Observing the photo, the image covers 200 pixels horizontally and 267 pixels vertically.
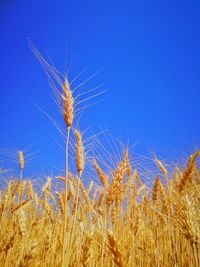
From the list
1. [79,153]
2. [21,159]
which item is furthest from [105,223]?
[21,159]

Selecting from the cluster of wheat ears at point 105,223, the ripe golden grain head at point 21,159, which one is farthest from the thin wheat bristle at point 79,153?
the ripe golden grain head at point 21,159

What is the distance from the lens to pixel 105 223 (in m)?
2.08

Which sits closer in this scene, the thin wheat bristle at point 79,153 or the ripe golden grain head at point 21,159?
the thin wheat bristle at point 79,153

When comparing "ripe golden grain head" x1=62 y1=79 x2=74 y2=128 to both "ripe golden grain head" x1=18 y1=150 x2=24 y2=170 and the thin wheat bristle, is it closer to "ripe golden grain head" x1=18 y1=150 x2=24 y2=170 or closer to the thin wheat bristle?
the thin wheat bristle

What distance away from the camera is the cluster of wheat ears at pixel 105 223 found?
188cm

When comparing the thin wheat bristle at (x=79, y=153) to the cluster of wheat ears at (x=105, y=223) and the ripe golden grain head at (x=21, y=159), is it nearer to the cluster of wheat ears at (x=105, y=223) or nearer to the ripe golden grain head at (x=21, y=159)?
the cluster of wheat ears at (x=105, y=223)

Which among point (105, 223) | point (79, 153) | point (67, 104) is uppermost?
point (67, 104)

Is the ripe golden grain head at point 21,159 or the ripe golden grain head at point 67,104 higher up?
the ripe golden grain head at point 21,159

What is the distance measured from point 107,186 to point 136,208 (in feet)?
5.41

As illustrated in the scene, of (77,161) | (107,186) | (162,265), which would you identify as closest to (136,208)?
(162,265)

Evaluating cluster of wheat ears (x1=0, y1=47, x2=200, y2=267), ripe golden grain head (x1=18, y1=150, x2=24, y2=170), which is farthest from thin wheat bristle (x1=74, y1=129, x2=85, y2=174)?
ripe golden grain head (x1=18, y1=150, x2=24, y2=170)

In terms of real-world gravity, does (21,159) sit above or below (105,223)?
above

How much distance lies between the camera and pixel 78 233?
3244 millimetres

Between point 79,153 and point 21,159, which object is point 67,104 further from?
point 21,159
